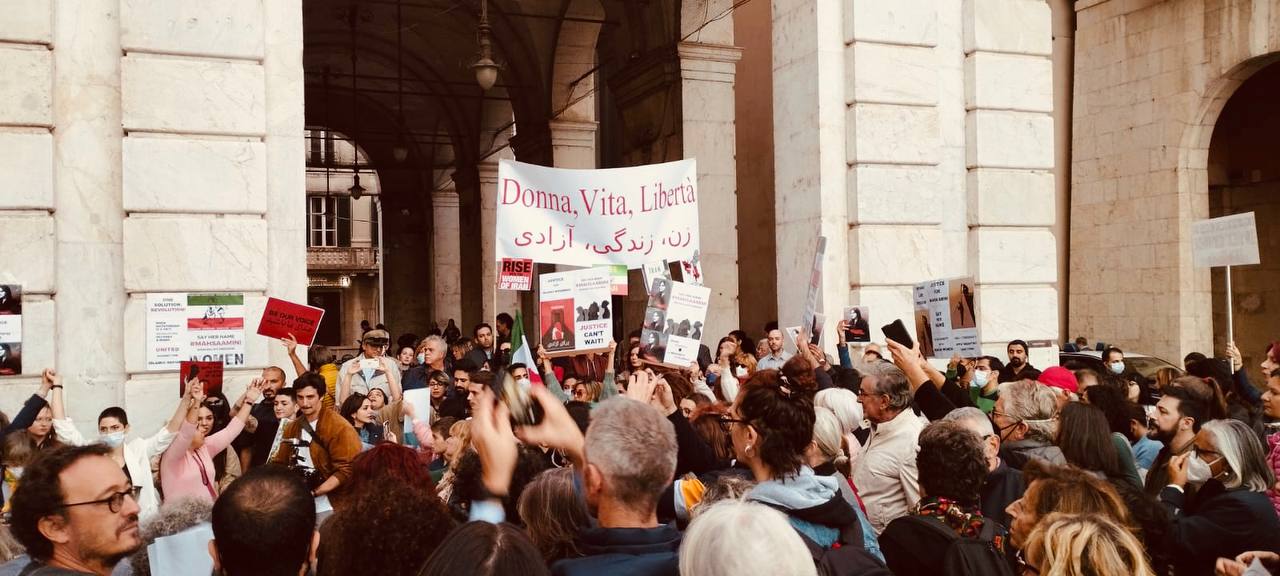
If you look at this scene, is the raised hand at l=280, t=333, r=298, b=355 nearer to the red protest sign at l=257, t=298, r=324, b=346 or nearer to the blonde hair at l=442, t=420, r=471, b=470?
→ the red protest sign at l=257, t=298, r=324, b=346

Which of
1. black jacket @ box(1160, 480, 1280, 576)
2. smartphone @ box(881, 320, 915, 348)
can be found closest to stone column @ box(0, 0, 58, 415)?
smartphone @ box(881, 320, 915, 348)

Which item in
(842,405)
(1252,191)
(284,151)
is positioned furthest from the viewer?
(1252,191)

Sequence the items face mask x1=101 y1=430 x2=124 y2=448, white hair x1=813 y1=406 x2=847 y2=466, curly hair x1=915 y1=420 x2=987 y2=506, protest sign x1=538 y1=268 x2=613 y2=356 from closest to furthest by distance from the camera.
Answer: curly hair x1=915 y1=420 x2=987 y2=506
white hair x1=813 y1=406 x2=847 y2=466
face mask x1=101 y1=430 x2=124 y2=448
protest sign x1=538 y1=268 x2=613 y2=356

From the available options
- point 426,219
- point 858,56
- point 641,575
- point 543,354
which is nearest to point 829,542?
point 641,575

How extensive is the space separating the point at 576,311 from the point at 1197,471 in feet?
16.8

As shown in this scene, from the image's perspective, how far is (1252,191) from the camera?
20.4m

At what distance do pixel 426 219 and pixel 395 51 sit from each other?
8637mm

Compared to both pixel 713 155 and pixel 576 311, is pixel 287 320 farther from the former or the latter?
pixel 713 155

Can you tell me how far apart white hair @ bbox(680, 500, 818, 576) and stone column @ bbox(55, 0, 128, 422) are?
743cm

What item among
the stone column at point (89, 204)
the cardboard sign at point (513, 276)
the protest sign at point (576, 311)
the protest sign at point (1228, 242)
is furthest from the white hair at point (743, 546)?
the protest sign at point (1228, 242)

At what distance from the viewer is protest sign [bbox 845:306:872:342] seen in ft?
35.2

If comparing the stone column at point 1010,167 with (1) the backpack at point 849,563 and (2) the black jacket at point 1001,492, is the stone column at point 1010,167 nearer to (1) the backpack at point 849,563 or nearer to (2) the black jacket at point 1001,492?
(2) the black jacket at point 1001,492

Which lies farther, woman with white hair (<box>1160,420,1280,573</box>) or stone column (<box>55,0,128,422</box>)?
stone column (<box>55,0,128,422</box>)

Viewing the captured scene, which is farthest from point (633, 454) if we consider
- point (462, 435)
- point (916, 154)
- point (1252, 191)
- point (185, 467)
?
point (1252, 191)
